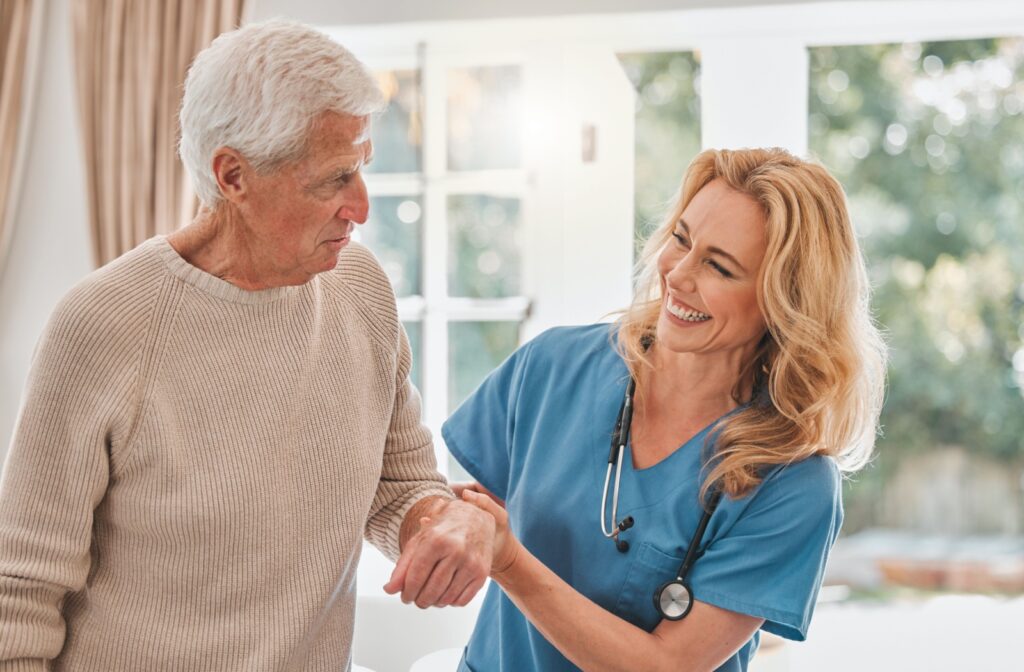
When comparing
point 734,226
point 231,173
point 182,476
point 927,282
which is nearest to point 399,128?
point 734,226

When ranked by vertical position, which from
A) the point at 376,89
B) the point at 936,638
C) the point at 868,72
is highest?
the point at 868,72

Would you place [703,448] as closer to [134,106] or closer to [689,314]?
[689,314]

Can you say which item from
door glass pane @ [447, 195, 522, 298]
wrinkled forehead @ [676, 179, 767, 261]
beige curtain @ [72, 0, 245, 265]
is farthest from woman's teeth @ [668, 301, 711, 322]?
beige curtain @ [72, 0, 245, 265]

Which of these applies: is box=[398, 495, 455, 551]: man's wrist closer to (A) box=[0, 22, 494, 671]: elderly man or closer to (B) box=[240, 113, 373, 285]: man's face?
(A) box=[0, 22, 494, 671]: elderly man

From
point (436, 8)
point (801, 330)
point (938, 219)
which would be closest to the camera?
point (801, 330)

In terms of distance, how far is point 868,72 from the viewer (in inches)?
271

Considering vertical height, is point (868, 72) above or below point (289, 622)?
above

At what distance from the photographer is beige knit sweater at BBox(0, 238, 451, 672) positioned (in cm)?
125

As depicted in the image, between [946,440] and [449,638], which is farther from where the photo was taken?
[946,440]

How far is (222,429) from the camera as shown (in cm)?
136

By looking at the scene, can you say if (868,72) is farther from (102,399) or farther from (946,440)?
(102,399)

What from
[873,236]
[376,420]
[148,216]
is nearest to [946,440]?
[873,236]

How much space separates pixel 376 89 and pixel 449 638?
2.18 meters

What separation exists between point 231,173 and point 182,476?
379mm
